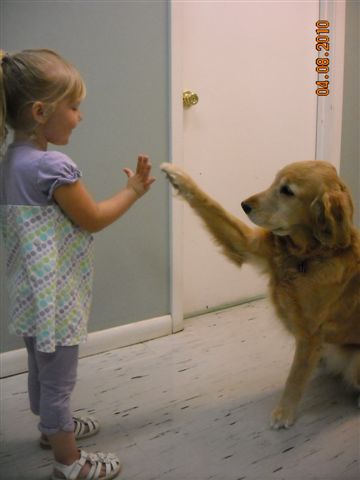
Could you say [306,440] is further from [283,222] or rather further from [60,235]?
[60,235]

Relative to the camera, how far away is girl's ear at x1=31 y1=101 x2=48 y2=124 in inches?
34.6

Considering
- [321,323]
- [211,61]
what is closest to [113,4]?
[211,61]

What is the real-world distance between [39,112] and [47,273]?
33cm

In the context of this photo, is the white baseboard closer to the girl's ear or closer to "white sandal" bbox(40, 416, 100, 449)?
"white sandal" bbox(40, 416, 100, 449)

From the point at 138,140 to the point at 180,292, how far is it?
619 mm

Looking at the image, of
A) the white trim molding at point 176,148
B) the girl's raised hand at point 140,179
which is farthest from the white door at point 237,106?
the girl's raised hand at point 140,179

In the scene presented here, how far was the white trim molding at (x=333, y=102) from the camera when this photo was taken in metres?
2.11

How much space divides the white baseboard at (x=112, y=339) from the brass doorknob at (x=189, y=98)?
0.84 metres

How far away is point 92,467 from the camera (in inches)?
40.0

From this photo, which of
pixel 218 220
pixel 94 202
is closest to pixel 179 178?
pixel 218 220

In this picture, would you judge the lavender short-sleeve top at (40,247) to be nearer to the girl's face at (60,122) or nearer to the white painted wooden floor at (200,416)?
the girl's face at (60,122)
